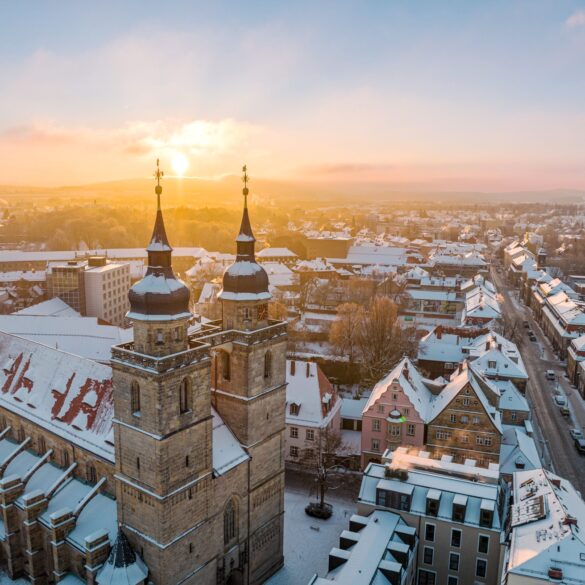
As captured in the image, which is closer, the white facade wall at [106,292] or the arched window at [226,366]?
the arched window at [226,366]

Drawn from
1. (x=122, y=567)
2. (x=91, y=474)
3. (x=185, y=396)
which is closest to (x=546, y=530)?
(x=185, y=396)

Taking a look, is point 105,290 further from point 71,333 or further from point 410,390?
point 410,390

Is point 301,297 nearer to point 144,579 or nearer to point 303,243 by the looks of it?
point 303,243

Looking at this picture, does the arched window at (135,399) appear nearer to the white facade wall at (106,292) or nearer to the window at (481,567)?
the window at (481,567)

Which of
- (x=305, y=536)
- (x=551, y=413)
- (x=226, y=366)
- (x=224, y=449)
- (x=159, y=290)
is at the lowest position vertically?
(x=551, y=413)

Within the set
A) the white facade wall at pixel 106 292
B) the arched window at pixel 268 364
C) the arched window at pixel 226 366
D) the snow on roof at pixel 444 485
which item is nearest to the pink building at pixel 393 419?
the snow on roof at pixel 444 485
